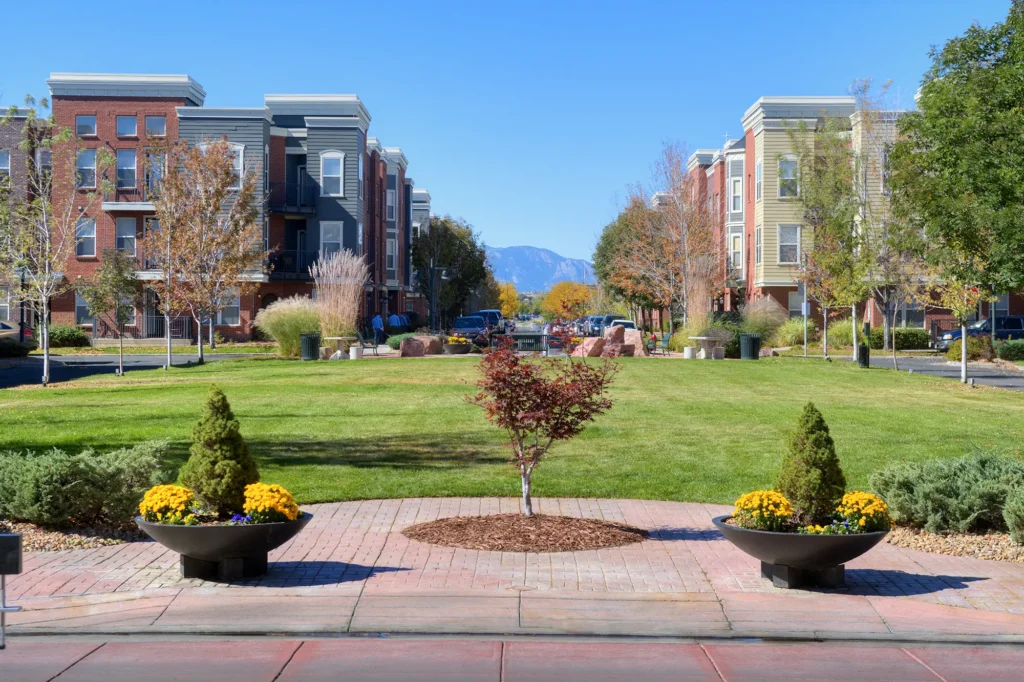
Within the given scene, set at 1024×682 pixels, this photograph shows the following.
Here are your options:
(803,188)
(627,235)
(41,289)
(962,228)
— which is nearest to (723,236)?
(627,235)

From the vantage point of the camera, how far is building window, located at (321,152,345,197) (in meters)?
58.5

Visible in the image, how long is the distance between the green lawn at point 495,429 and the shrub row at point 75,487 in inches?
99.4

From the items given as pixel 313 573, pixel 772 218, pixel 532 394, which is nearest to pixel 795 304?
pixel 772 218

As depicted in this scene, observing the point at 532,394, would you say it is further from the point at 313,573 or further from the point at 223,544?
the point at 223,544

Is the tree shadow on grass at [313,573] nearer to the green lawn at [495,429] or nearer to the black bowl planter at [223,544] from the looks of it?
the black bowl planter at [223,544]

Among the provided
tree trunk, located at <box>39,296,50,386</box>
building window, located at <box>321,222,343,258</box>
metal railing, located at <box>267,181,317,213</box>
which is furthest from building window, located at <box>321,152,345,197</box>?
tree trunk, located at <box>39,296,50,386</box>

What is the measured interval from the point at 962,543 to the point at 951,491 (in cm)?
63

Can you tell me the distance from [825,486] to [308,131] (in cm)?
5308

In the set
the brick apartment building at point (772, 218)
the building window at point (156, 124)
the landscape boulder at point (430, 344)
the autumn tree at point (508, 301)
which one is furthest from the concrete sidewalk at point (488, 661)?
the autumn tree at point (508, 301)

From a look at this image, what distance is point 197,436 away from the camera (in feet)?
29.4

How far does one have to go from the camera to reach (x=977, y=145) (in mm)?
16609

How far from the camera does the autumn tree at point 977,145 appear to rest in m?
16.4

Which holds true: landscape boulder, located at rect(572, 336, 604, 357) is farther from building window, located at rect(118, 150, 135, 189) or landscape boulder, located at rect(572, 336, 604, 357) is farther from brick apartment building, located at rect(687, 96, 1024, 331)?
building window, located at rect(118, 150, 135, 189)

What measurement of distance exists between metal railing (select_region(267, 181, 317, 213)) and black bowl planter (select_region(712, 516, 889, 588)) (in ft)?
168
